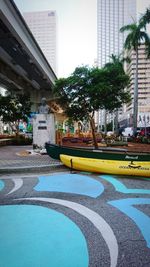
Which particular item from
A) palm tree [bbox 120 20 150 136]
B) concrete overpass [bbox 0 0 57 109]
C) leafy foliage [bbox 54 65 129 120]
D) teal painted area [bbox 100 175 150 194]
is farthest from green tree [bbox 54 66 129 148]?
teal painted area [bbox 100 175 150 194]

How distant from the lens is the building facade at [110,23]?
250 feet

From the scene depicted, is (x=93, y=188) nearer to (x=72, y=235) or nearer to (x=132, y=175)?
(x=132, y=175)

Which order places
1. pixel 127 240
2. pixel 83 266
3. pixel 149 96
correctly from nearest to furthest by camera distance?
pixel 83 266 → pixel 127 240 → pixel 149 96

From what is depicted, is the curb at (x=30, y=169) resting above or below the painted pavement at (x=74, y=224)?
above

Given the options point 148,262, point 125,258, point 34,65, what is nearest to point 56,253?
point 125,258

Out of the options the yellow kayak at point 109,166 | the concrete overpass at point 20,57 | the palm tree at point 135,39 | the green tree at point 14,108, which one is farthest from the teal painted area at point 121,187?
the palm tree at point 135,39

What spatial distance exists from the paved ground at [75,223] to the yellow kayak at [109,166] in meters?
0.63

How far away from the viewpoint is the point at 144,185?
932 centimetres

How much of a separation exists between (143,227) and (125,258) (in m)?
1.32

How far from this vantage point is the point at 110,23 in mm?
95062

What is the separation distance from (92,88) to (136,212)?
1804 centimetres

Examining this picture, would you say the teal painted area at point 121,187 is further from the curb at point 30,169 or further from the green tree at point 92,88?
the green tree at point 92,88

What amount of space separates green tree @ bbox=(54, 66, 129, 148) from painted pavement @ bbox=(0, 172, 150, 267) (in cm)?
1479

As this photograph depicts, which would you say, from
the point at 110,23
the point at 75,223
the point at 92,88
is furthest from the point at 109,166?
the point at 110,23
